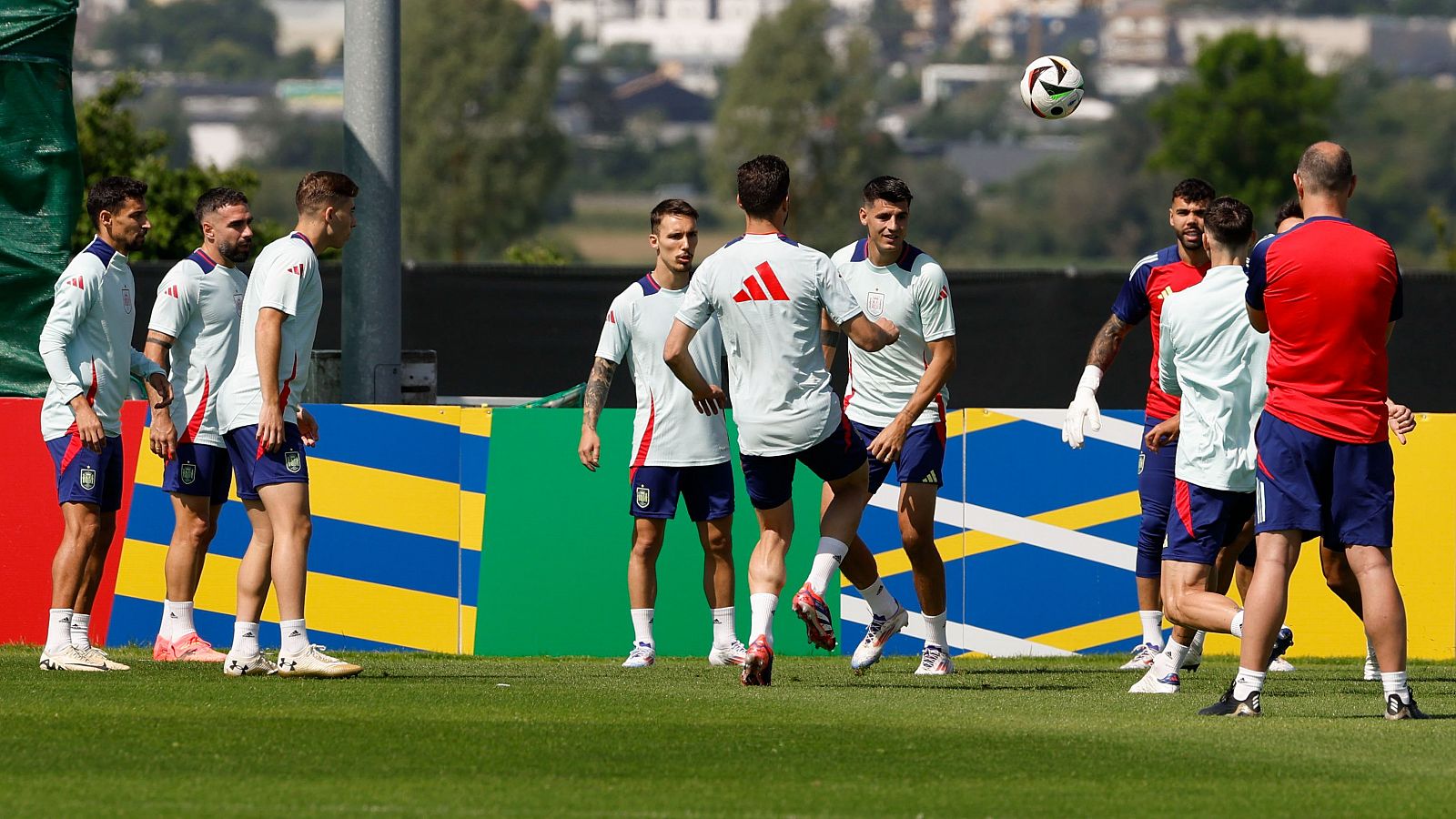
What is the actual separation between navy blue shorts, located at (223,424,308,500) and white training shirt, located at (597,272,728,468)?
74.7 inches

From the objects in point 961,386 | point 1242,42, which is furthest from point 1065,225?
point 961,386

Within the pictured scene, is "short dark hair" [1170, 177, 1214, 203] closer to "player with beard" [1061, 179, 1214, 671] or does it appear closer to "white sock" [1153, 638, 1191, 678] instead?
"player with beard" [1061, 179, 1214, 671]

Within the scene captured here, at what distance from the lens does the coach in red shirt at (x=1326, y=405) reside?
22.3ft

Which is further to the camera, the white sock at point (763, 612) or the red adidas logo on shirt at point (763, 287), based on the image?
the white sock at point (763, 612)

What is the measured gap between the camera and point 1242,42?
82.3 m

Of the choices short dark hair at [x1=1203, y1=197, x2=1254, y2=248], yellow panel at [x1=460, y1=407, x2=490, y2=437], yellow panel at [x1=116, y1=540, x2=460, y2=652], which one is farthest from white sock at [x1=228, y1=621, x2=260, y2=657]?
short dark hair at [x1=1203, y1=197, x2=1254, y2=248]

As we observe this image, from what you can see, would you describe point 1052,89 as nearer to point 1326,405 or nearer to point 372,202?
point 372,202

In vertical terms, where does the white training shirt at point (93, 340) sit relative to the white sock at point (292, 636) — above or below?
above

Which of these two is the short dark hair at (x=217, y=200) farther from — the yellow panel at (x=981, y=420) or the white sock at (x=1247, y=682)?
the white sock at (x=1247, y=682)

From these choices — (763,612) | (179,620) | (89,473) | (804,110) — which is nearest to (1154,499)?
(763,612)

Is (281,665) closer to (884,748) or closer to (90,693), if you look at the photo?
(90,693)

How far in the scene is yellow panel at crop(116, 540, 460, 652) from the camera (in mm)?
10336

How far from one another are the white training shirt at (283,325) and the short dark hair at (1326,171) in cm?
374

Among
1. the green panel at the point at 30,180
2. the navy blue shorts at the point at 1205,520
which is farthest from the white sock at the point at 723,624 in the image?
the green panel at the point at 30,180
